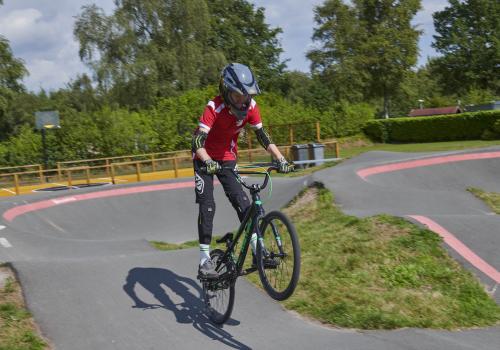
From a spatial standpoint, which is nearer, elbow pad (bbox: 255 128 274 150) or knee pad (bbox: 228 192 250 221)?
knee pad (bbox: 228 192 250 221)

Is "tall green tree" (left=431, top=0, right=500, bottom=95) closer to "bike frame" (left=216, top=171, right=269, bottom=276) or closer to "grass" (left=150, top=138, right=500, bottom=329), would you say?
"grass" (left=150, top=138, right=500, bottom=329)

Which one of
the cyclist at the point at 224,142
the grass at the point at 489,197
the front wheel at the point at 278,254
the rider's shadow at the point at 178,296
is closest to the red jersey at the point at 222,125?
the cyclist at the point at 224,142

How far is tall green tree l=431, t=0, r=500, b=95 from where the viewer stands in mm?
62969

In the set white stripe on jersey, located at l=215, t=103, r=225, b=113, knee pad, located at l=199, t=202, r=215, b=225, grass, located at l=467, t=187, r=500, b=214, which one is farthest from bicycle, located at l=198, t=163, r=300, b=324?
grass, located at l=467, t=187, r=500, b=214

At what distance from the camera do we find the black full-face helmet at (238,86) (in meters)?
4.54

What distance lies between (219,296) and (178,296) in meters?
0.85

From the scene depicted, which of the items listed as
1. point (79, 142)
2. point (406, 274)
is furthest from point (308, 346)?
point (79, 142)

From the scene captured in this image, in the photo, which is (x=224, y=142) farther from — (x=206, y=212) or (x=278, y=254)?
(x=278, y=254)

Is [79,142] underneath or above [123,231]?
above

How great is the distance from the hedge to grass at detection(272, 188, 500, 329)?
30782 millimetres

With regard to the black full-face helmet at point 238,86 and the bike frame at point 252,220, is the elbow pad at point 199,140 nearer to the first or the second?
the black full-face helmet at point 238,86

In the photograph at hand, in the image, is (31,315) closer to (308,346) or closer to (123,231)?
(308,346)

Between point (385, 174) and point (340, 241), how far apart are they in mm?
8664

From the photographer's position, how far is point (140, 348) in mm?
4797
